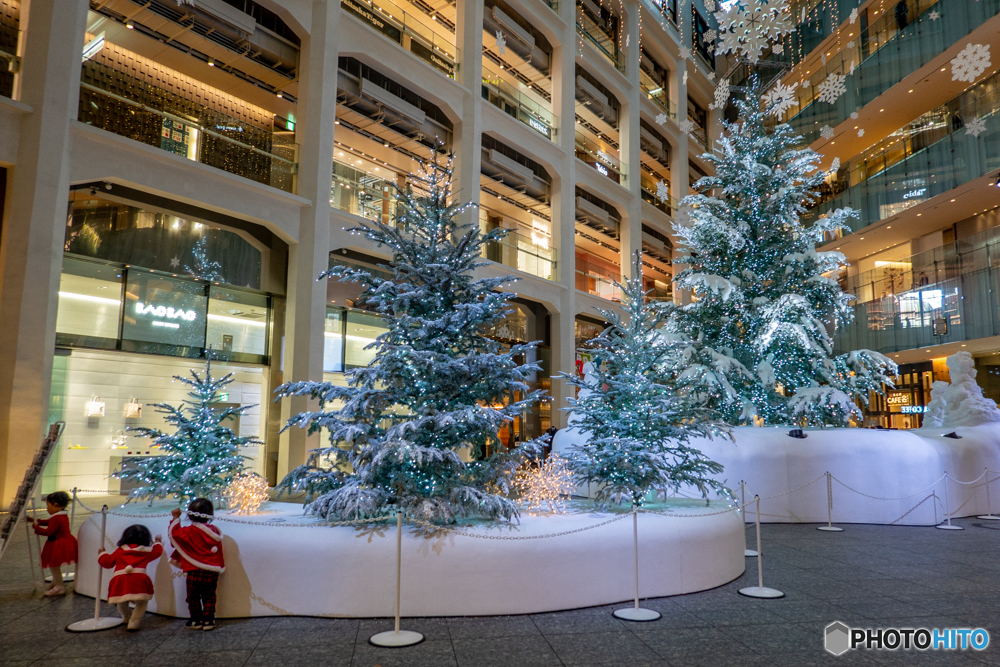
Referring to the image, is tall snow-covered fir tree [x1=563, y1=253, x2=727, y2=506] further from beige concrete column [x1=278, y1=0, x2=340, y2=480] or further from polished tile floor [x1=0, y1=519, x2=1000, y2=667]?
beige concrete column [x1=278, y1=0, x2=340, y2=480]

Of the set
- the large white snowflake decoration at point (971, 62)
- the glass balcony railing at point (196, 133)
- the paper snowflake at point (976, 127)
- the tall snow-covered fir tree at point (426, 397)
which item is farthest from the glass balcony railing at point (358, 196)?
the large white snowflake decoration at point (971, 62)

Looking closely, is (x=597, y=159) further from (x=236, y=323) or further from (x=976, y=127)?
(x=236, y=323)

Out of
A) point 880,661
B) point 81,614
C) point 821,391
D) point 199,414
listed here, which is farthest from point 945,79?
point 81,614

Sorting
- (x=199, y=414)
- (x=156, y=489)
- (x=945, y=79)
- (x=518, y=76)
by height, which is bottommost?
(x=156, y=489)

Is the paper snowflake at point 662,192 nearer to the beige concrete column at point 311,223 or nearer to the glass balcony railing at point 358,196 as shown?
the glass balcony railing at point 358,196

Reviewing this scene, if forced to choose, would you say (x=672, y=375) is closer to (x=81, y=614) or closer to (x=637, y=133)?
(x=81, y=614)

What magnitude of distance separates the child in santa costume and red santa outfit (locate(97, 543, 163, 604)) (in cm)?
25

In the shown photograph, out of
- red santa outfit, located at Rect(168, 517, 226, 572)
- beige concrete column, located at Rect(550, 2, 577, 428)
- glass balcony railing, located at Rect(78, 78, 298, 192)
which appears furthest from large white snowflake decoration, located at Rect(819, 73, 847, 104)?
red santa outfit, located at Rect(168, 517, 226, 572)

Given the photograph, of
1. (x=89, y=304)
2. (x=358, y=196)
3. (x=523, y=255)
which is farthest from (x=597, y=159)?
(x=89, y=304)

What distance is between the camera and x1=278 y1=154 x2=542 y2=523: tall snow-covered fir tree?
6.88m

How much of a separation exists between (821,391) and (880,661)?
9.76 metres

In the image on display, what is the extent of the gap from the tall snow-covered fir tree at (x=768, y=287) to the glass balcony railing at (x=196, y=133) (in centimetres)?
1046

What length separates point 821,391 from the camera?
13945mm

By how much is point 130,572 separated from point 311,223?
11.8 meters
